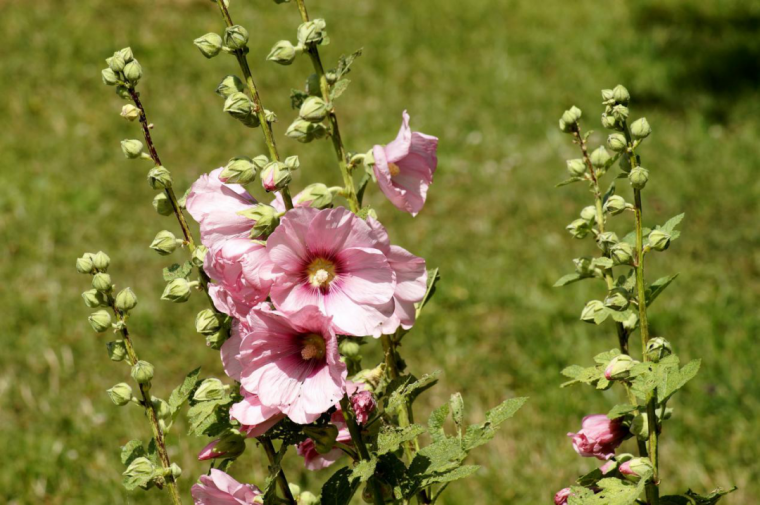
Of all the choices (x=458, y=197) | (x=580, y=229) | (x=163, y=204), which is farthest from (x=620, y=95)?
(x=458, y=197)

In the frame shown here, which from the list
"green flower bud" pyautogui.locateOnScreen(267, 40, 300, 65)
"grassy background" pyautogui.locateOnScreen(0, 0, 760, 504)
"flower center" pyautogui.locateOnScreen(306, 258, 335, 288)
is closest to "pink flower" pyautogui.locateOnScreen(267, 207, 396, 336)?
"flower center" pyautogui.locateOnScreen(306, 258, 335, 288)

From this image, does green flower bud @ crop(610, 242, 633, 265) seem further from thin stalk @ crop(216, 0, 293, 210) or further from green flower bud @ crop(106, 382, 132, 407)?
green flower bud @ crop(106, 382, 132, 407)

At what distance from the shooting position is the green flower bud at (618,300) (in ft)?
3.80

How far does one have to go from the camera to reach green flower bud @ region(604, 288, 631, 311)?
1159 millimetres

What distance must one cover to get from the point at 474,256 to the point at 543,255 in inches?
12.1

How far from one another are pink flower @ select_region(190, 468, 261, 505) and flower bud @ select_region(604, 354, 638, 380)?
1.56 feet

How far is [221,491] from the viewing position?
3.67 ft

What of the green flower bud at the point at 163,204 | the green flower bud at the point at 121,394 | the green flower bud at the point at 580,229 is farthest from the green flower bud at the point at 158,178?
the green flower bud at the point at 580,229

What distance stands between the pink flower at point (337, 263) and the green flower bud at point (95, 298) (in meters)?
0.31

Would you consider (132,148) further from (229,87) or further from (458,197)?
(458,197)

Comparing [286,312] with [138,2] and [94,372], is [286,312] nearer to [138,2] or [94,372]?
[94,372]

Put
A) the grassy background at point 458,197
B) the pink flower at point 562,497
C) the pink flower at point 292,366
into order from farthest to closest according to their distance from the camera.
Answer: the grassy background at point 458,197, the pink flower at point 562,497, the pink flower at point 292,366

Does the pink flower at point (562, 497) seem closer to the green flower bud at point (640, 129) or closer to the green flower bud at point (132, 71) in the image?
the green flower bud at point (640, 129)

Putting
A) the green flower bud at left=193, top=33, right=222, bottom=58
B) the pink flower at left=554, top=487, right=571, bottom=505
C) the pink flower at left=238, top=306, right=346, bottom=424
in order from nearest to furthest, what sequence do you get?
the pink flower at left=238, top=306, right=346, bottom=424 < the green flower bud at left=193, top=33, right=222, bottom=58 < the pink flower at left=554, top=487, right=571, bottom=505
